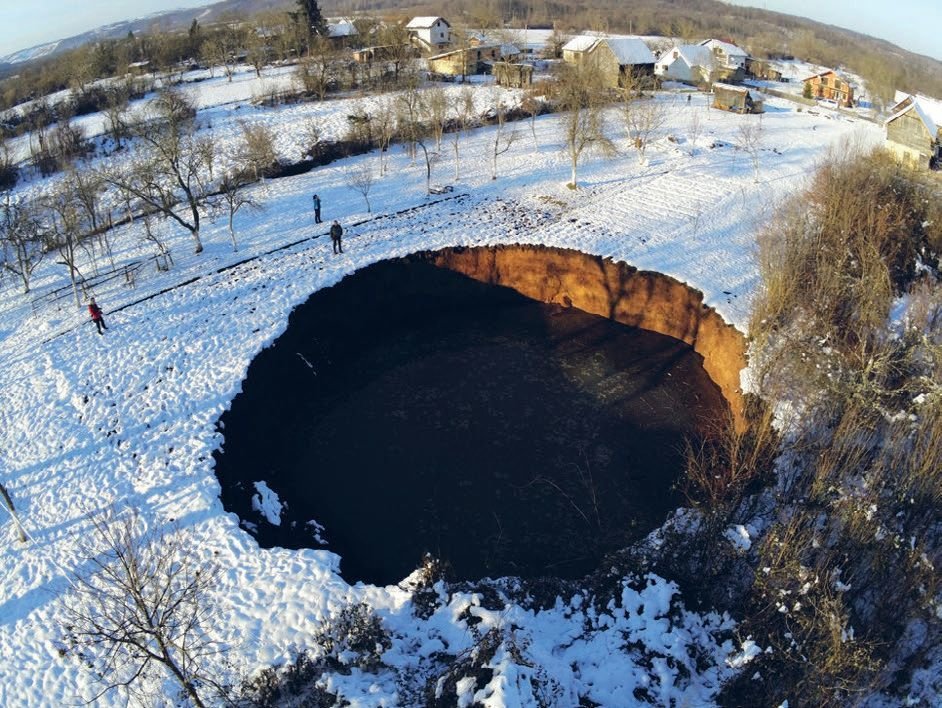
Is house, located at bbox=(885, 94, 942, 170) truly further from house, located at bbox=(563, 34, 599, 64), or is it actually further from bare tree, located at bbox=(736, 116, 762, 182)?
house, located at bbox=(563, 34, 599, 64)

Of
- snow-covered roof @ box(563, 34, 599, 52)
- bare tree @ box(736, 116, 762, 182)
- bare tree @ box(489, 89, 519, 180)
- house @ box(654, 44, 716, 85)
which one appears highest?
snow-covered roof @ box(563, 34, 599, 52)

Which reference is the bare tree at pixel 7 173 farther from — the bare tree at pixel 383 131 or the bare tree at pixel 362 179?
the bare tree at pixel 383 131

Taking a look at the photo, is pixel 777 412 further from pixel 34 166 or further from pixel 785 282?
pixel 34 166

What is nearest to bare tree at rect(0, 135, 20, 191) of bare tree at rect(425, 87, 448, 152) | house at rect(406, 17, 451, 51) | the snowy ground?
the snowy ground

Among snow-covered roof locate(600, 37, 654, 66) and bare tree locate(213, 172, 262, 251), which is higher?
→ snow-covered roof locate(600, 37, 654, 66)

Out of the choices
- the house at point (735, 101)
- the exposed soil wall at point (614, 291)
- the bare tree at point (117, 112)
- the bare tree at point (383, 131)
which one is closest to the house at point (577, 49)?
the house at point (735, 101)
